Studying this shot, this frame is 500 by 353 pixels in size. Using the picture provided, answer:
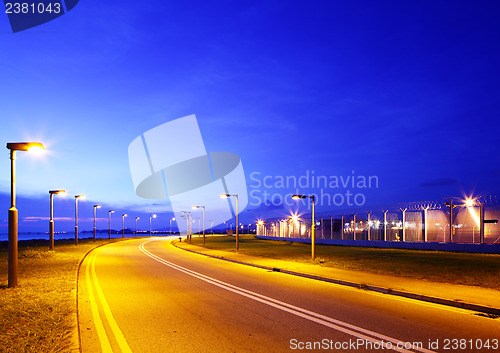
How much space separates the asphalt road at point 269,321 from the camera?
268 inches

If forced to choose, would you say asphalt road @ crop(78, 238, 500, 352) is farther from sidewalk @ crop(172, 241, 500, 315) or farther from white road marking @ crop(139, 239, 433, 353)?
sidewalk @ crop(172, 241, 500, 315)

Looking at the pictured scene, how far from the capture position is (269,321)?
8477 mm

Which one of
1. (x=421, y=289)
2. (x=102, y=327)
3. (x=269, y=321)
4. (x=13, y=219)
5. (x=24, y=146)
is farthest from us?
(x=24, y=146)

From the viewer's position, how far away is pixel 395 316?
29.3 ft

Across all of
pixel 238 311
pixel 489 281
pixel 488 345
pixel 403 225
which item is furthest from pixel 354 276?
pixel 403 225

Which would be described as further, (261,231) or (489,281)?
(261,231)

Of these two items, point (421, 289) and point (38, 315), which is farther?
point (421, 289)

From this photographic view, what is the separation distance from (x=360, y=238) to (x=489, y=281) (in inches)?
1110

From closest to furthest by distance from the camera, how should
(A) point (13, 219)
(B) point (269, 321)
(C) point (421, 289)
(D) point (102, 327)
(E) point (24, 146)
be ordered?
(D) point (102, 327)
(B) point (269, 321)
(C) point (421, 289)
(A) point (13, 219)
(E) point (24, 146)

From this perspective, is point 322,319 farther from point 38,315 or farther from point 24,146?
point 24,146

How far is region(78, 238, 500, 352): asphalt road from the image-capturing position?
680cm

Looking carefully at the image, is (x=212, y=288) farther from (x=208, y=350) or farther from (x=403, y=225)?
(x=403, y=225)

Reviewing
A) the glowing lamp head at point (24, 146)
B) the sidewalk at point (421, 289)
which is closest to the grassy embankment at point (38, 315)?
the glowing lamp head at point (24, 146)

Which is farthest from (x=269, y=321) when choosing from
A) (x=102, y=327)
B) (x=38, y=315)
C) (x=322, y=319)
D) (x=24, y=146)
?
(x=24, y=146)
